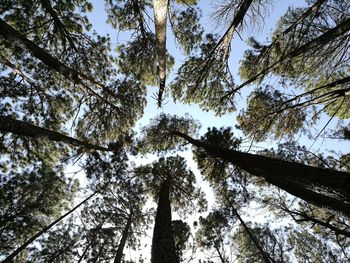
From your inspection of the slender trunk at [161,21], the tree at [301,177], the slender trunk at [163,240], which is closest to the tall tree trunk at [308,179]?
the tree at [301,177]

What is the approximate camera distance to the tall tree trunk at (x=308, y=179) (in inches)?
131

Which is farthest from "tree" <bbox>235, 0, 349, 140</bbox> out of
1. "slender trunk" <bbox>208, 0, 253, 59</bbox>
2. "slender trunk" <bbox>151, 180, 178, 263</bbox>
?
"slender trunk" <bbox>151, 180, 178, 263</bbox>

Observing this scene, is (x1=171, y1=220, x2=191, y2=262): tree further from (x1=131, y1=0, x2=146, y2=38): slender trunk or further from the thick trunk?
(x1=131, y1=0, x2=146, y2=38): slender trunk

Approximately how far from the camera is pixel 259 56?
24.7 feet

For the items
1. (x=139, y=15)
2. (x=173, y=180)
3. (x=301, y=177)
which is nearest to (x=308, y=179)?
(x=301, y=177)

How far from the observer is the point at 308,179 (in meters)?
3.71

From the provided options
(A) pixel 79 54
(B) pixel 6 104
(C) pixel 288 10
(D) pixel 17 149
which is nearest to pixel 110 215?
(D) pixel 17 149

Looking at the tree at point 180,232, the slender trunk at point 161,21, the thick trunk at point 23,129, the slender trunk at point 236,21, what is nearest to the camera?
the slender trunk at point 161,21

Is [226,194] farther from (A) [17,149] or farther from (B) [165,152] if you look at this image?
(A) [17,149]

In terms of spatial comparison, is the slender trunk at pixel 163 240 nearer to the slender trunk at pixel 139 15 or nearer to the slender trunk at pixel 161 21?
the slender trunk at pixel 161 21

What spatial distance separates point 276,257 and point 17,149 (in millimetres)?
14358

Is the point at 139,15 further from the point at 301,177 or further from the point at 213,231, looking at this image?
the point at 213,231

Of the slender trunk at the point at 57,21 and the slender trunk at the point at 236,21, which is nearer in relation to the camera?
the slender trunk at the point at 236,21

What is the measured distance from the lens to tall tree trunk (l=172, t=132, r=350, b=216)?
10.9ft
